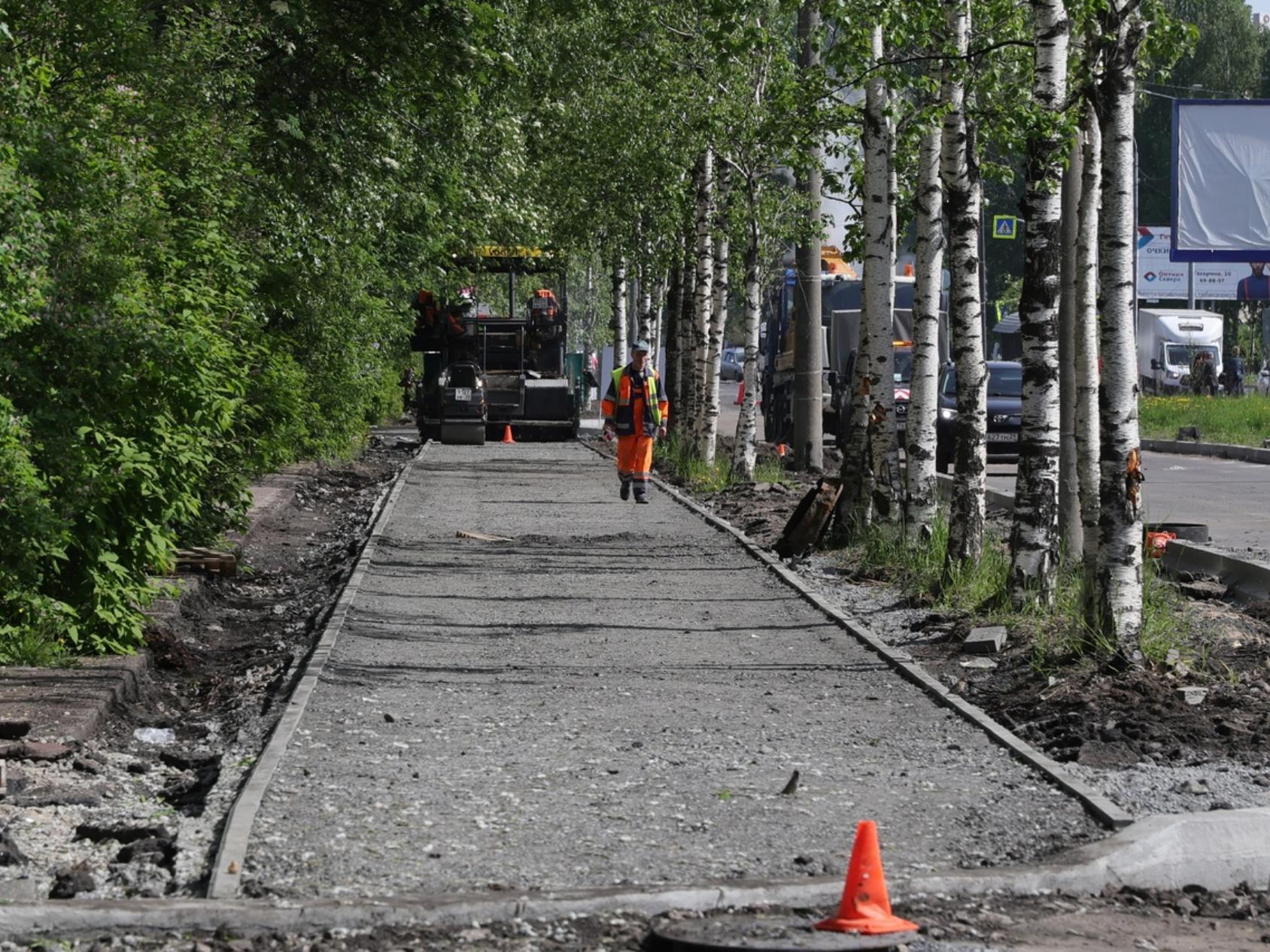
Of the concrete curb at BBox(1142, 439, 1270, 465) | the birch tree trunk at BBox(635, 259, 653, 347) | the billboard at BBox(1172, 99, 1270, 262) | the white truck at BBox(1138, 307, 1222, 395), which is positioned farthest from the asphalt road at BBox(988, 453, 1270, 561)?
the white truck at BBox(1138, 307, 1222, 395)

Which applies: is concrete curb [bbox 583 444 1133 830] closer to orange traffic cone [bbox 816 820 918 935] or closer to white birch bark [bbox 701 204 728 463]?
orange traffic cone [bbox 816 820 918 935]

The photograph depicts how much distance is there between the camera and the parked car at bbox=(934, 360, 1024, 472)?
3022cm

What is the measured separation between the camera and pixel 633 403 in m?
21.1

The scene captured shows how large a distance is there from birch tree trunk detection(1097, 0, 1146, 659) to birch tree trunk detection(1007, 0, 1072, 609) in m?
0.89

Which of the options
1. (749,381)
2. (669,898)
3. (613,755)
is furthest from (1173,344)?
(669,898)

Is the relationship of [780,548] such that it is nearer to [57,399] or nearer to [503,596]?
[503,596]

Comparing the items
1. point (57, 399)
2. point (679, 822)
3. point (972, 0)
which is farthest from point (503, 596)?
point (679, 822)

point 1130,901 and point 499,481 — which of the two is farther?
point 499,481

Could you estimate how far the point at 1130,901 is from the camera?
623 cm

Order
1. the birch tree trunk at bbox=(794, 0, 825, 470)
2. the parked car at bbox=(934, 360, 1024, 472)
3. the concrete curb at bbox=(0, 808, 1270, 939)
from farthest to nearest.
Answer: the parked car at bbox=(934, 360, 1024, 472) → the birch tree trunk at bbox=(794, 0, 825, 470) → the concrete curb at bbox=(0, 808, 1270, 939)

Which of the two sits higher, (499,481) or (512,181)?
(512,181)

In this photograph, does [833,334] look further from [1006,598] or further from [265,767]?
[265,767]

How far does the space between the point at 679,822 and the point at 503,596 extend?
7430 mm

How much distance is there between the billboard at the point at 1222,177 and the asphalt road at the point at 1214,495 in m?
4.17
